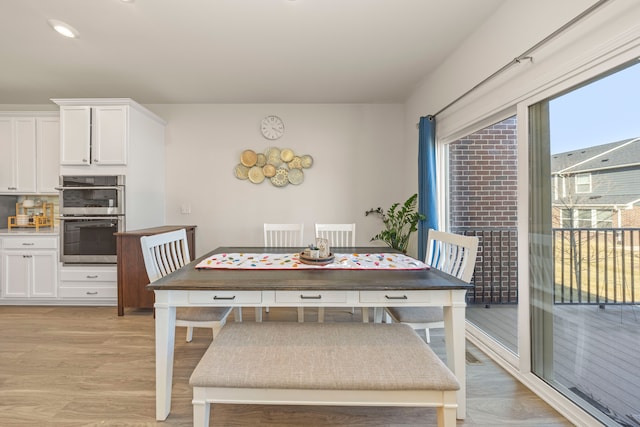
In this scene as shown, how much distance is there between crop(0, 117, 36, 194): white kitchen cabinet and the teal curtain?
4.49 metres

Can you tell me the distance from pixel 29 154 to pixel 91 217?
1244 mm

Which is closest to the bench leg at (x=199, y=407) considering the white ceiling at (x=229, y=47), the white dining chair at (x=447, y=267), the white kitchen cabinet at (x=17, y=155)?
the white dining chair at (x=447, y=267)

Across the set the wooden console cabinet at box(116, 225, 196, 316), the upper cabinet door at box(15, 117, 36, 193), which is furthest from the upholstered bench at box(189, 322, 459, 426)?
the upper cabinet door at box(15, 117, 36, 193)

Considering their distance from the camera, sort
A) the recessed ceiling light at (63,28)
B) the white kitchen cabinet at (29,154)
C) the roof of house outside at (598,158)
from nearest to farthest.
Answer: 1. the roof of house outside at (598,158)
2. the recessed ceiling light at (63,28)
3. the white kitchen cabinet at (29,154)

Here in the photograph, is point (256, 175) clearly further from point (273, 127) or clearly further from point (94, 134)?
point (94, 134)

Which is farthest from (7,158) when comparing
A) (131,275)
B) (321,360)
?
(321,360)

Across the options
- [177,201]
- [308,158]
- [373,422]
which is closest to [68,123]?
[177,201]

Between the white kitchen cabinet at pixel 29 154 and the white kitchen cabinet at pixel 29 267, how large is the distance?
0.62m

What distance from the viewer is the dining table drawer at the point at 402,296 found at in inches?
56.5

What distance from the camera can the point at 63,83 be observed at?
3273mm

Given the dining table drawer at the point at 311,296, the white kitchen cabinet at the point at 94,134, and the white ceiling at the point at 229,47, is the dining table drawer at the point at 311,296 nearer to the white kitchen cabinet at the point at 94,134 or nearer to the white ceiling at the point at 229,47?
the white ceiling at the point at 229,47

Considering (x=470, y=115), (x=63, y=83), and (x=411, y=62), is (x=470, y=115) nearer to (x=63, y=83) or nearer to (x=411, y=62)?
(x=411, y=62)

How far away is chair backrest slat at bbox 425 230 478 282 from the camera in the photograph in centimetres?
163

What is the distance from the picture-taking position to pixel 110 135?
3.17 meters
